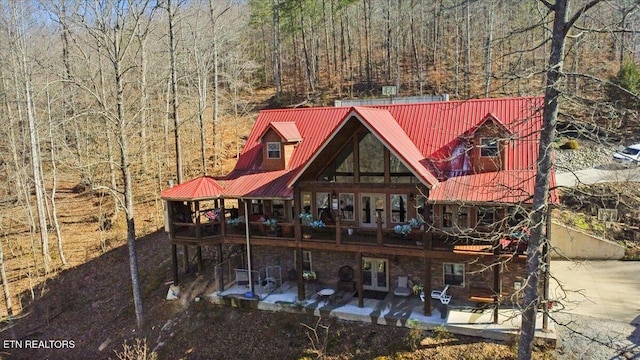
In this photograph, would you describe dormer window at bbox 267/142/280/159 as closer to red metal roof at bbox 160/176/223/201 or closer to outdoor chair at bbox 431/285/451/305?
red metal roof at bbox 160/176/223/201

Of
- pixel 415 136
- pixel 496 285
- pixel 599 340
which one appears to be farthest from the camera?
pixel 415 136

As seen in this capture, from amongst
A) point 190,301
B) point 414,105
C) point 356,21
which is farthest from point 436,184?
point 356,21

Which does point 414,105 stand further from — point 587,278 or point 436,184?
point 587,278

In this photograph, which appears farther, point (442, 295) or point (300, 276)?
point (300, 276)

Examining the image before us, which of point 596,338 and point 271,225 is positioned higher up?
point 271,225

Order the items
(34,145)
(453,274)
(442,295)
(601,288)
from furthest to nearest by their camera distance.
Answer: (34,145)
(601,288)
(453,274)
(442,295)

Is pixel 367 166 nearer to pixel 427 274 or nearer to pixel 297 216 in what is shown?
pixel 297 216

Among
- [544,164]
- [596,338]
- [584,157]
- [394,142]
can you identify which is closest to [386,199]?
[394,142]
